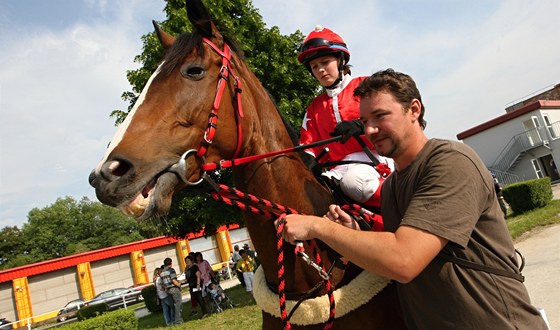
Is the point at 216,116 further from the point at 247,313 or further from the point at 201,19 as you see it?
the point at 247,313

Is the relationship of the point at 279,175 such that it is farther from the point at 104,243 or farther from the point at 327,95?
the point at 104,243

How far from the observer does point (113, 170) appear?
179 cm

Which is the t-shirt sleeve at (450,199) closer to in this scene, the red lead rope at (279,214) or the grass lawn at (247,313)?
the red lead rope at (279,214)

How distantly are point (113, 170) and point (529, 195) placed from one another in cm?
1652

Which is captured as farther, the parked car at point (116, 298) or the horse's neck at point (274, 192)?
the parked car at point (116, 298)

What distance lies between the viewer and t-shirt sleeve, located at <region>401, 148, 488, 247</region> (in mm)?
1478

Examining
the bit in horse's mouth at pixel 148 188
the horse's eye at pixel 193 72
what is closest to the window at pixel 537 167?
the horse's eye at pixel 193 72

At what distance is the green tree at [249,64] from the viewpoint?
11.4 metres

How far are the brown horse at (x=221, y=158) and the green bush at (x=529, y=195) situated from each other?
1534cm

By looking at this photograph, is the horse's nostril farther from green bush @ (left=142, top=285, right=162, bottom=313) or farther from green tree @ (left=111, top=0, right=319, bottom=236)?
green bush @ (left=142, top=285, right=162, bottom=313)

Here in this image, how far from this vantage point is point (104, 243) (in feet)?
230

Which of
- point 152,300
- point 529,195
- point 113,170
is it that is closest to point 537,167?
point 529,195

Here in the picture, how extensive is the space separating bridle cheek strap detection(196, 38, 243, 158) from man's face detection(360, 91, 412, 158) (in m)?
0.73

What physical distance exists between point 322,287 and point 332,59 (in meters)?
1.56
